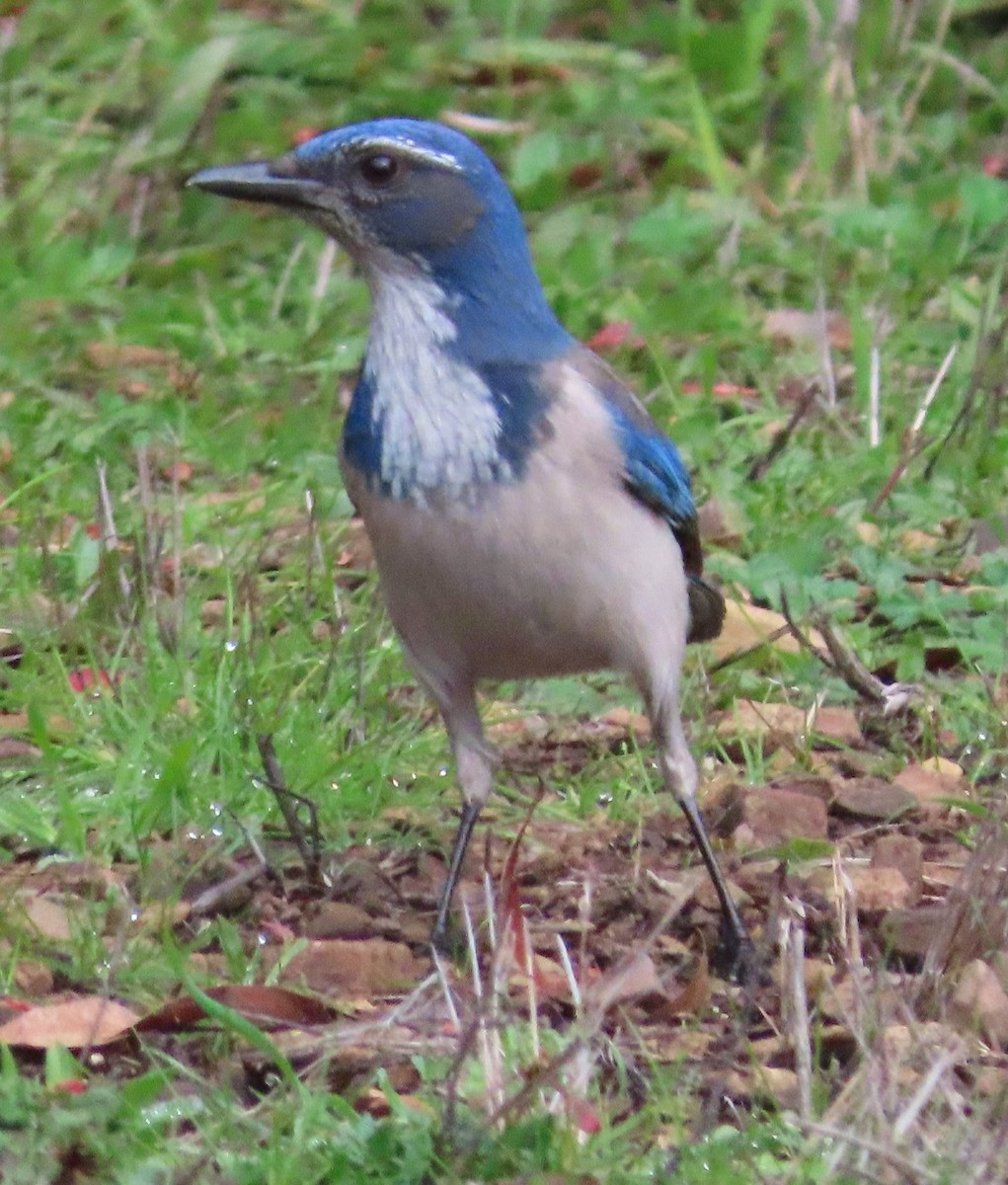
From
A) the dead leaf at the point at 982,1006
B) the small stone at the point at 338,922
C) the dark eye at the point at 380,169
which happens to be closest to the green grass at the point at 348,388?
the small stone at the point at 338,922

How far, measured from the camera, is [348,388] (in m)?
7.15

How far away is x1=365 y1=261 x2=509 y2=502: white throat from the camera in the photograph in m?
4.42

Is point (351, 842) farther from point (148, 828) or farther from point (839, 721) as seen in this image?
point (839, 721)

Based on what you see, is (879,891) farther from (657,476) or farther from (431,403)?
(431,403)

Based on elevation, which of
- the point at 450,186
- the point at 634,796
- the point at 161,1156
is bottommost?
the point at 634,796

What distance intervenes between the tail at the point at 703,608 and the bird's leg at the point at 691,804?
0.41m

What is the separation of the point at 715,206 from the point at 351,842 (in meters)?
3.76

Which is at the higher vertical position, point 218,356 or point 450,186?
point 450,186

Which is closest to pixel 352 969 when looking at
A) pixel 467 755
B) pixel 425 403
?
pixel 467 755

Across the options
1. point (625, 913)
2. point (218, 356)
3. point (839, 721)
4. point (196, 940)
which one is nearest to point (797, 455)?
point (839, 721)

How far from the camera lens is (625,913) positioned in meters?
4.64

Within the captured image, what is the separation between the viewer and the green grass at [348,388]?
418 centimetres

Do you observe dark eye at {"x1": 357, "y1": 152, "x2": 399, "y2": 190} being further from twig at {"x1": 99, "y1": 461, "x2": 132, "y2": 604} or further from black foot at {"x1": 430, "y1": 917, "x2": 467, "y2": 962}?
black foot at {"x1": 430, "y1": 917, "x2": 467, "y2": 962}

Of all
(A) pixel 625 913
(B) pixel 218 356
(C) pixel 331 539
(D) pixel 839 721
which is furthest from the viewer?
(B) pixel 218 356
